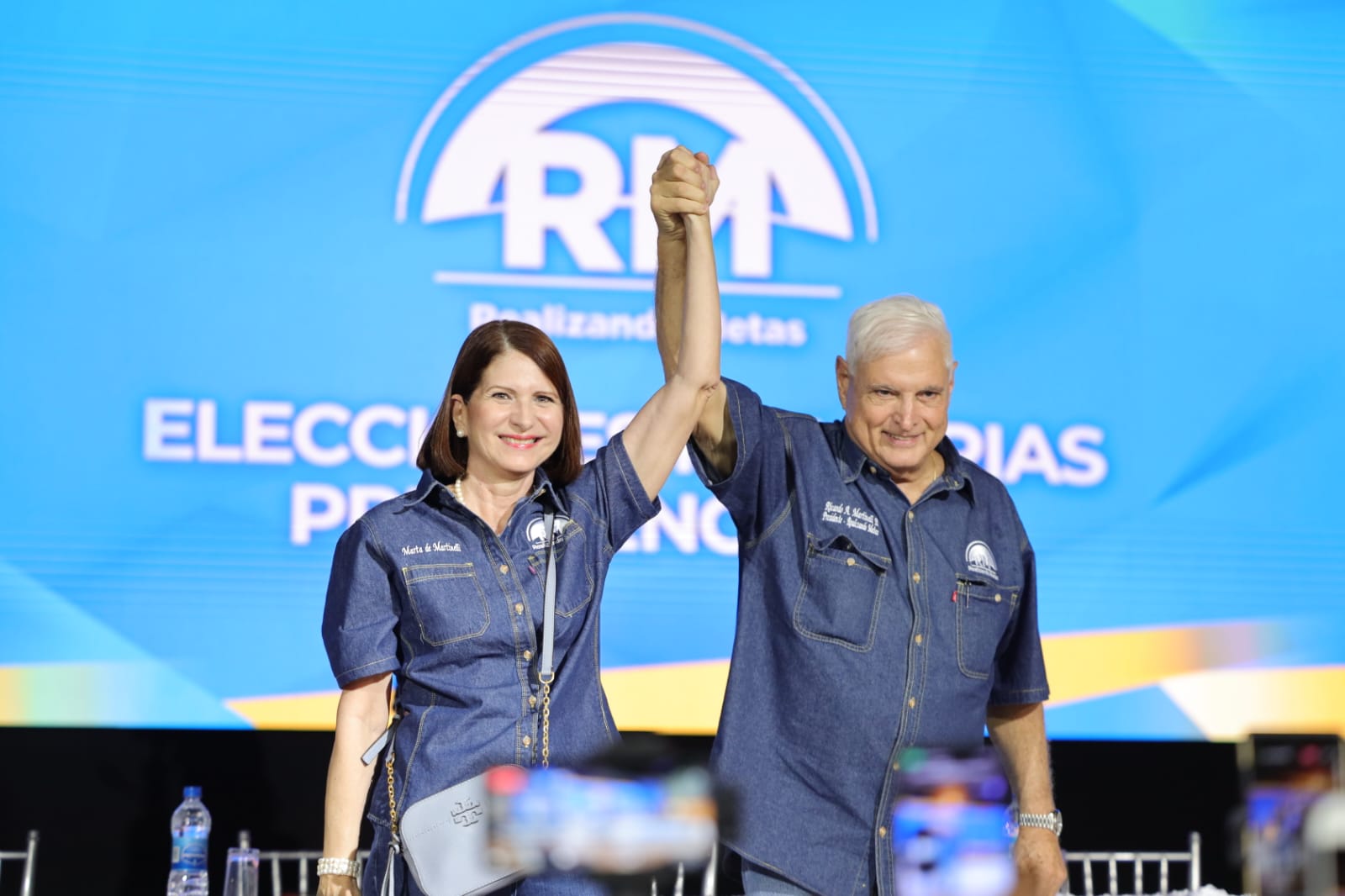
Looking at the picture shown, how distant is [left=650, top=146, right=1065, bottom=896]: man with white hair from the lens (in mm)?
2133

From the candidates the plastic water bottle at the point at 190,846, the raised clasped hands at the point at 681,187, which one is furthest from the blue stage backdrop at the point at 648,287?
the raised clasped hands at the point at 681,187

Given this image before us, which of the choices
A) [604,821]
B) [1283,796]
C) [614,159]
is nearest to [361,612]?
[604,821]

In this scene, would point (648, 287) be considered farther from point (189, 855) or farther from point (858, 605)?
point (858, 605)

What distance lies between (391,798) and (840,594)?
700 millimetres

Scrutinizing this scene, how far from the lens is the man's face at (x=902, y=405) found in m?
2.25

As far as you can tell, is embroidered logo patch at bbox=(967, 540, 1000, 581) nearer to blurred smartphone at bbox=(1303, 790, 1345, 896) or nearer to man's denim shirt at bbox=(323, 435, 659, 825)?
man's denim shirt at bbox=(323, 435, 659, 825)

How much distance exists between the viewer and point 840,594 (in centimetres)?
219

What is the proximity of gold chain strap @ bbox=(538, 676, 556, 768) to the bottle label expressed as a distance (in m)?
2.31

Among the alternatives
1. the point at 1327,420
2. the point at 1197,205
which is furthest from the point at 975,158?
the point at 1327,420

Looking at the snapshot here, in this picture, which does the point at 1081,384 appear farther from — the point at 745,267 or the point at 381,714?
the point at 381,714

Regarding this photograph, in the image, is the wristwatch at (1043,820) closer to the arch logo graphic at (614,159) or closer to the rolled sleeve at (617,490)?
the rolled sleeve at (617,490)

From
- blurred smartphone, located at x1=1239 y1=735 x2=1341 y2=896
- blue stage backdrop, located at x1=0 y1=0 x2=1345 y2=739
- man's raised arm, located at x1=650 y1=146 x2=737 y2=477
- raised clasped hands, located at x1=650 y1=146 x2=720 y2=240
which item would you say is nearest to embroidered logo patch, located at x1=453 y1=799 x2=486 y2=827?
man's raised arm, located at x1=650 y1=146 x2=737 y2=477

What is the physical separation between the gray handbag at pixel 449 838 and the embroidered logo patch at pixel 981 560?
68 cm

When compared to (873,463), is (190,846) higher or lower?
lower
